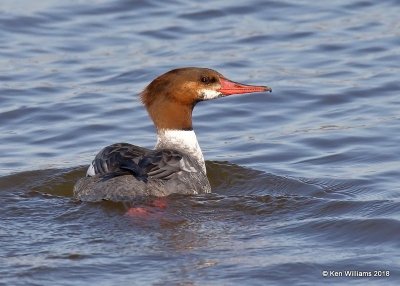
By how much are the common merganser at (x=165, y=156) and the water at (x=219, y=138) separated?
147mm

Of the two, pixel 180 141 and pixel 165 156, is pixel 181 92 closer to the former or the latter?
pixel 180 141

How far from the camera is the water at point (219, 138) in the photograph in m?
7.59

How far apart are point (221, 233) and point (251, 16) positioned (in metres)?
7.94

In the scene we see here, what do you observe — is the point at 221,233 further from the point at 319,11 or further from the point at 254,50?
the point at 319,11

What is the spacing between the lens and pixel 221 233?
8242 mm

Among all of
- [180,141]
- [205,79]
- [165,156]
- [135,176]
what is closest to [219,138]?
[180,141]

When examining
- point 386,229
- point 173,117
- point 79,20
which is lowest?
point 386,229

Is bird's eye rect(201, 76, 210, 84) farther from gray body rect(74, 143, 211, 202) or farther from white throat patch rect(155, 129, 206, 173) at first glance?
gray body rect(74, 143, 211, 202)

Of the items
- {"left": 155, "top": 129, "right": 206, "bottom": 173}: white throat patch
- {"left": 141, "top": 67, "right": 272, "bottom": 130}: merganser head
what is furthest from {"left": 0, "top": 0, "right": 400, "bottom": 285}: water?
{"left": 141, "top": 67, "right": 272, "bottom": 130}: merganser head

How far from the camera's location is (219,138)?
11398 mm

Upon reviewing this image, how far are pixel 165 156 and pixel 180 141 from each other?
0.71 meters

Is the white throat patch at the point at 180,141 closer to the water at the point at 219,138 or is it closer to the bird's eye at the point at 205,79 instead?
the water at the point at 219,138

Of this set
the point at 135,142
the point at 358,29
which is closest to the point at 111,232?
the point at 135,142

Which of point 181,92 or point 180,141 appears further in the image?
point 180,141
